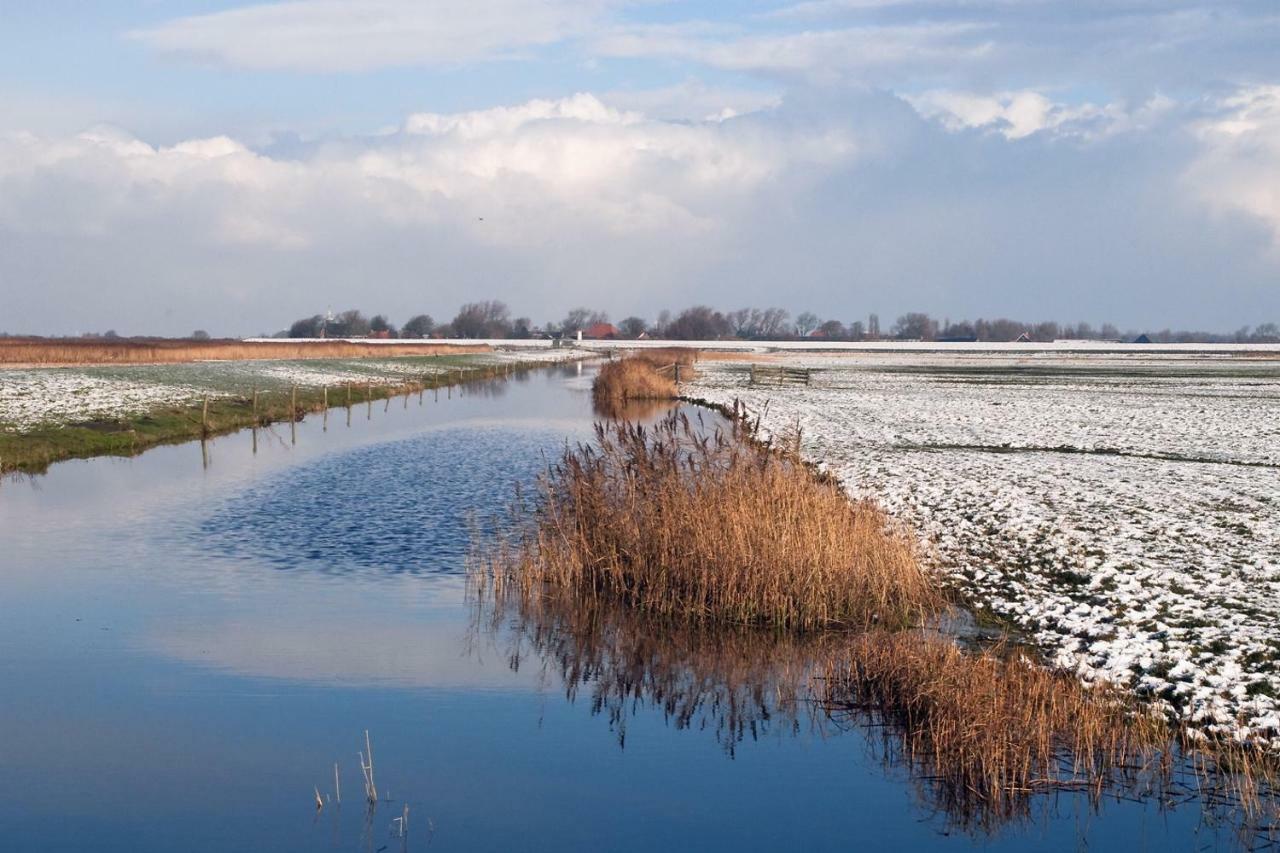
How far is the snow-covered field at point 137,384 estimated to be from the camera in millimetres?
35000

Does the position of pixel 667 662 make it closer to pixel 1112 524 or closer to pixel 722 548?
pixel 722 548

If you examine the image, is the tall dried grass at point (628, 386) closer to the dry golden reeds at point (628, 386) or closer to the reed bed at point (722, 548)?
the dry golden reeds at point (628, 386)

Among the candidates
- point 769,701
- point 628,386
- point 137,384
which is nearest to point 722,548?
point 769,701

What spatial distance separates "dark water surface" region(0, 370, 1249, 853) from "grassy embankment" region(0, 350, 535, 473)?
11603 mm

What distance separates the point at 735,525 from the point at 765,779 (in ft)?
14.7

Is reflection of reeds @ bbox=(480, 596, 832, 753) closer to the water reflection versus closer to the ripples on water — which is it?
the water reflection

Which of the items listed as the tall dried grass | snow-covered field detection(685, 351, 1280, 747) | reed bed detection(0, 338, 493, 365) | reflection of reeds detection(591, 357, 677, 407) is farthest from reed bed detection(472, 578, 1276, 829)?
reed bed detection(0, 338, 493, 365)

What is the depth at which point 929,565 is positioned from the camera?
14.2 meters

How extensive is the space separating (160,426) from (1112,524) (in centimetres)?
2659

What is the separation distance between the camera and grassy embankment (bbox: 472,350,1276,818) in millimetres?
8461

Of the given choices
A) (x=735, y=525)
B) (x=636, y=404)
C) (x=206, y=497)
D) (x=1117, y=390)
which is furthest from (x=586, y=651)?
(x=1117, y=390)

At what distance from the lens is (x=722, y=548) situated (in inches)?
513

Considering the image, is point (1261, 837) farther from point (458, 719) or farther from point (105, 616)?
point (105, 616)

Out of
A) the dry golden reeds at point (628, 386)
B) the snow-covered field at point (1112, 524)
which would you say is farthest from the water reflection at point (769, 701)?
the dry golden reeds at point (628, 386)
